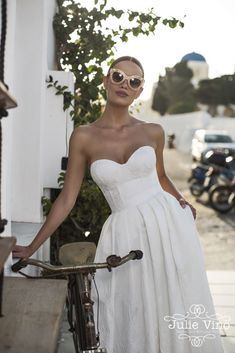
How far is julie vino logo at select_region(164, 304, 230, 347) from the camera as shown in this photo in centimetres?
296

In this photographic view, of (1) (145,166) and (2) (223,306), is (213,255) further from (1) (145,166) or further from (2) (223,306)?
(1) (145,166)

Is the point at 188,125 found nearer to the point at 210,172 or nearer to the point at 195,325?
the point at 210,172

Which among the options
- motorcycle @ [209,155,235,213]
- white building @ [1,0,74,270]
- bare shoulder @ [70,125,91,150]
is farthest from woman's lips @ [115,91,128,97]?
motorcycle @ [209,155,235,213]

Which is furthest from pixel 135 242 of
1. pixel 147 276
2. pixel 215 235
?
pixel 215 235

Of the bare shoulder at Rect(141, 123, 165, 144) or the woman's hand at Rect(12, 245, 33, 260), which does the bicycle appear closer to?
the woman's hand at Rect(12, 245, 33, 260)

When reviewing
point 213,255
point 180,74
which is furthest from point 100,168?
point 180,74

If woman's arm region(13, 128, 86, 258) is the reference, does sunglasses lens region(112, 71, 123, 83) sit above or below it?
above

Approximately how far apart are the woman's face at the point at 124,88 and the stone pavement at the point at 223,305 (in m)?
1.77

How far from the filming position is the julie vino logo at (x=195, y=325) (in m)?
2.96

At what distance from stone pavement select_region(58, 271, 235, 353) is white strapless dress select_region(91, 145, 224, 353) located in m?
1.06

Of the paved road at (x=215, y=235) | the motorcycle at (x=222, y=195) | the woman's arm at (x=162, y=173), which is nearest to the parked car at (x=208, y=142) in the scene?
the paved road at (x=215, y=235)

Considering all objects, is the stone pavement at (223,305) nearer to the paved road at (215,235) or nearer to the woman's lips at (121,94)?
the paved road at (215,235)

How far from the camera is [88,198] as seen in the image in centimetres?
502

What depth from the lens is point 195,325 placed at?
300 cm
